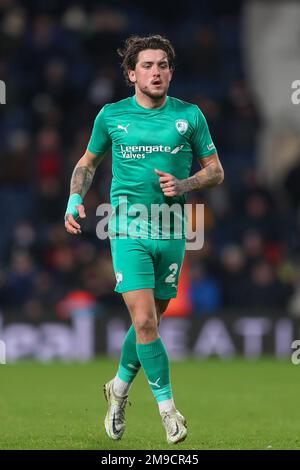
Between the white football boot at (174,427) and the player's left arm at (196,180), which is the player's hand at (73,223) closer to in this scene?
the player's left arm at (196,180)

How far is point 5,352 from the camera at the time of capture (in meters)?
14.7

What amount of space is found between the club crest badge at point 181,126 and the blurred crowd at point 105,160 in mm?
7903

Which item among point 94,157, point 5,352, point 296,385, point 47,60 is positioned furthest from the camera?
point 47,60

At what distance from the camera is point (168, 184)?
7109 millimetres

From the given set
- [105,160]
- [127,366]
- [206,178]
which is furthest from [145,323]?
[105,160]

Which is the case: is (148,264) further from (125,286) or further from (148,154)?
(148,154)

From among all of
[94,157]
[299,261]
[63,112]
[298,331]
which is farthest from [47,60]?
[94,157]

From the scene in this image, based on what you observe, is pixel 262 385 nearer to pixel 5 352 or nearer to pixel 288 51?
pixel 5 352

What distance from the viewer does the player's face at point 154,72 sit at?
23.9ft

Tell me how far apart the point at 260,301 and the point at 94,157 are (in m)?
8.03

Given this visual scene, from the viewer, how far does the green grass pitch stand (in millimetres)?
7336

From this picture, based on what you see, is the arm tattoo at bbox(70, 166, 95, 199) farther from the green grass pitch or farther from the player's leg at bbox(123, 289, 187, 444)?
the green grass pitch

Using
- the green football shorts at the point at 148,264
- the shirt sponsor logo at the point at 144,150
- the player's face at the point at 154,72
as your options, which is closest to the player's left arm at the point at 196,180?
the shirt sponsor logo at the point at 144,150

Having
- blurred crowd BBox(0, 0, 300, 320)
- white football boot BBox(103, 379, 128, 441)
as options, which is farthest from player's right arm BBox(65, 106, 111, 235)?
blurred crowd BBox(0, 0, 300, 320)
